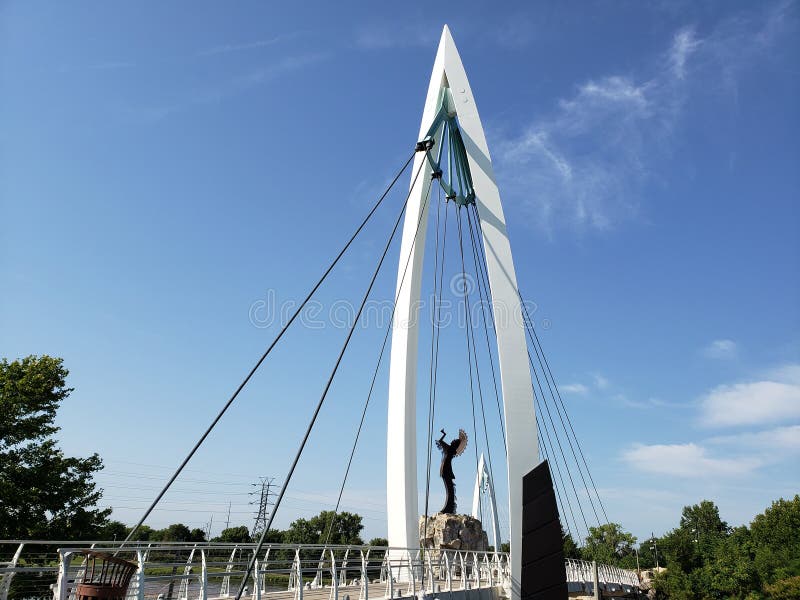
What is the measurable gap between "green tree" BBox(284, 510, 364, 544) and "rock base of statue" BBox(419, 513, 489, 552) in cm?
4327

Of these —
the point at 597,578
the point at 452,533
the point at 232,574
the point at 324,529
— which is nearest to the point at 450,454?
the point at 452,533

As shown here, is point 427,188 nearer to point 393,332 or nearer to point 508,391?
point 393,332

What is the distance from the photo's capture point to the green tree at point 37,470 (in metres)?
18.8

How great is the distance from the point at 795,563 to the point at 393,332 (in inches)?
1673

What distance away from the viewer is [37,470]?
1970cm

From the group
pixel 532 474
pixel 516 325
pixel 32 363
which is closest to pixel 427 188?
pixel 516 325

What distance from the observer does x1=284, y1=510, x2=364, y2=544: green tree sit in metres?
62.8

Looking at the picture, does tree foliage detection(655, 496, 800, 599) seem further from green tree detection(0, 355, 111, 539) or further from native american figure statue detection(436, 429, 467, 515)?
green tree detection(0, 355, 111, 539)

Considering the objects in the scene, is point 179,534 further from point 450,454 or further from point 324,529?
point 450,454

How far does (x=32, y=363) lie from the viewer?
20.3m

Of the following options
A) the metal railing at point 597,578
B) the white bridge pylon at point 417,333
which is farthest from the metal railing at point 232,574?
the metal railing at point 597,578

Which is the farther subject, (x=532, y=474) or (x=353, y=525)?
(x=353, y=525)

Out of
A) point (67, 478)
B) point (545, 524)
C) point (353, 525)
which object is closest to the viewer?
point (545, 524)

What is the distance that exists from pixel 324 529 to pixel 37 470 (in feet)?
165
